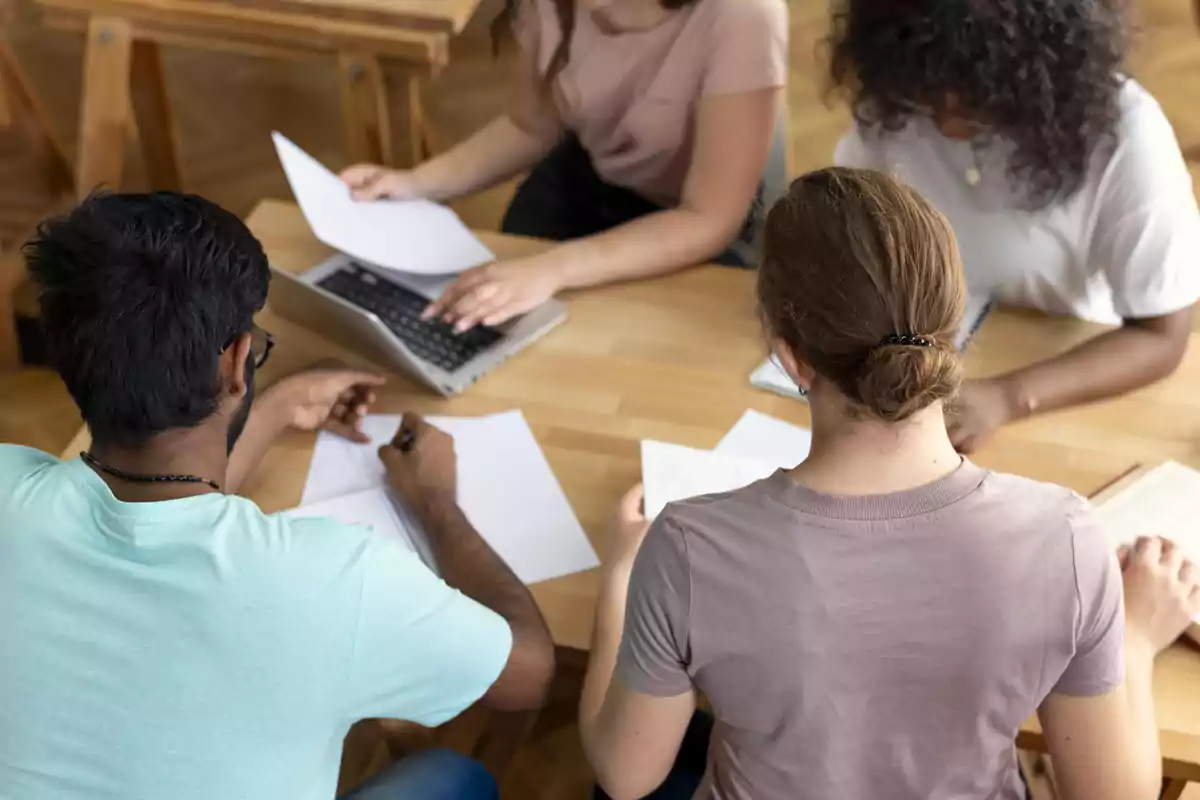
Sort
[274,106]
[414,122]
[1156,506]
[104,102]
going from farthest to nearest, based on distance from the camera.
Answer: [274,106] < [414,122] < [104,102] < [1156,506]

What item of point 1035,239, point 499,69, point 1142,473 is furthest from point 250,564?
point 499,69

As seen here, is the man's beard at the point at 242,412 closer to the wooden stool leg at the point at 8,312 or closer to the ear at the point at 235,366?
the ear at the point at 235,366

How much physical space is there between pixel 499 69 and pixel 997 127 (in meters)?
2.32

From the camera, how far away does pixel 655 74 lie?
1602 mm

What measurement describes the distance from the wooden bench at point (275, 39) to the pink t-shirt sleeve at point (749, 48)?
557 mm

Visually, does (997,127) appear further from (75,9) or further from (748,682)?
(75,9)

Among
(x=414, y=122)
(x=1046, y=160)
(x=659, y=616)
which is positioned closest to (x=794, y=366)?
(x=659, y=616)

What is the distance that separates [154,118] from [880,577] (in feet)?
7.52

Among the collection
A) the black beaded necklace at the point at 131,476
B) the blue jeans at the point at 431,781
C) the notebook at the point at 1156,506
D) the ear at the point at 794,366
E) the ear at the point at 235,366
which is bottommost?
the blue jeans at the point at 431,781

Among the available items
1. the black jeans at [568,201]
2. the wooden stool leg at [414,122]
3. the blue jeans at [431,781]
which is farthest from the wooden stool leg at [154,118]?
the blue jeans at [431,781]

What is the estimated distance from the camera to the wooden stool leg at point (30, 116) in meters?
2.37

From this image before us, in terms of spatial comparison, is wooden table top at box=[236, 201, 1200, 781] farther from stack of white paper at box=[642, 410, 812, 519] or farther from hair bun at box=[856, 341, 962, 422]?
hair bun at box=[856, 341, 962, 422]

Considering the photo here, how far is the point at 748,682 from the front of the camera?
2.68 feet

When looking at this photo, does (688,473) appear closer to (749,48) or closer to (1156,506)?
(1156,506)
